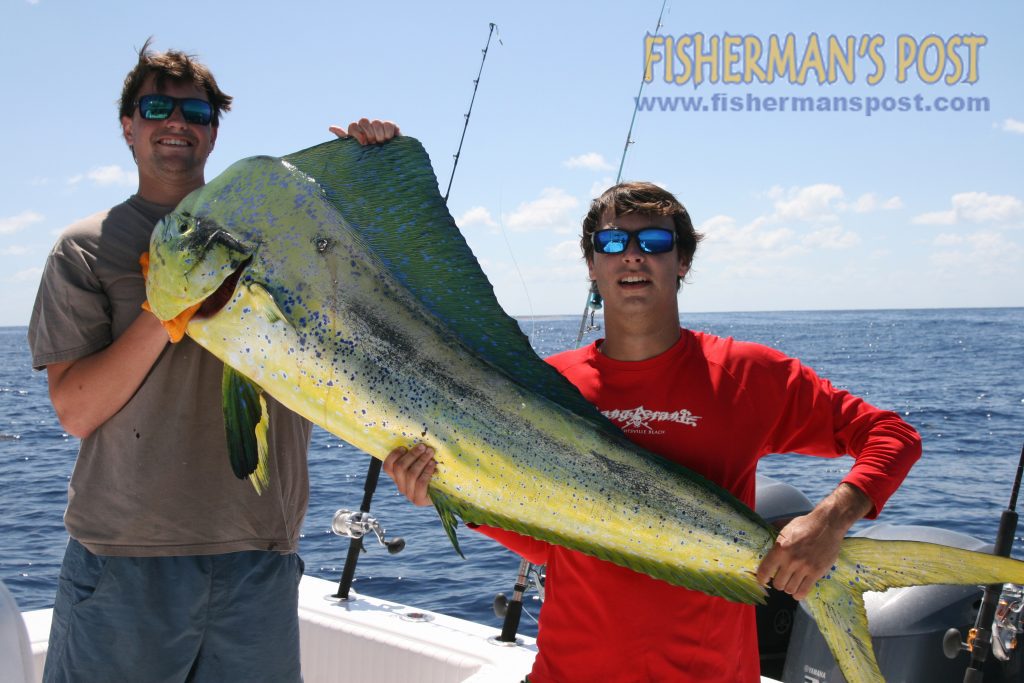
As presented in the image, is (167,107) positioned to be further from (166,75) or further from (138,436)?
(138,436)

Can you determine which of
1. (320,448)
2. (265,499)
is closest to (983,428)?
(320,448)

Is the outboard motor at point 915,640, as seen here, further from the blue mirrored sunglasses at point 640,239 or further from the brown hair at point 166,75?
the brown hair at point 166,75

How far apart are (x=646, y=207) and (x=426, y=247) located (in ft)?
1.98

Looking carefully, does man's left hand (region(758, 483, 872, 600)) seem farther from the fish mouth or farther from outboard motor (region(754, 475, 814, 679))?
outboard motor (region(754, 475, 814, 679))

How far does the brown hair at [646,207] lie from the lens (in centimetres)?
222

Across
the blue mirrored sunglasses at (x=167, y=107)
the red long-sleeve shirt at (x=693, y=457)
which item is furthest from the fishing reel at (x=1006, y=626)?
the blue mirrored sunglasses at (x=167, y=107)

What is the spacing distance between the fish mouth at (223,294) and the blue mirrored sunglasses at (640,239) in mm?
863

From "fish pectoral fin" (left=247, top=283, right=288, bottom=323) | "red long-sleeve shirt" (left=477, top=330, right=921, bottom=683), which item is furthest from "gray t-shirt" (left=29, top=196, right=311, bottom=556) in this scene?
"red long-sleeve shirt" (left=477, top=330, right=921, bottom=683)

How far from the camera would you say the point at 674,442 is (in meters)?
2.07

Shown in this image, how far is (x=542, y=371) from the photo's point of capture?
6.20 ft

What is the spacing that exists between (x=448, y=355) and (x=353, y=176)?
0.46m

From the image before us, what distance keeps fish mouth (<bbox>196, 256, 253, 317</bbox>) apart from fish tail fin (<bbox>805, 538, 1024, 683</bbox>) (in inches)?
52.4

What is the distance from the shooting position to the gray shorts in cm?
220

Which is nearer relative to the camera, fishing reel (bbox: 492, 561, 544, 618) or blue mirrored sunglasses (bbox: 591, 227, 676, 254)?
blue mirrored sunglasses (bbox: 591, 227, 676, 254)
